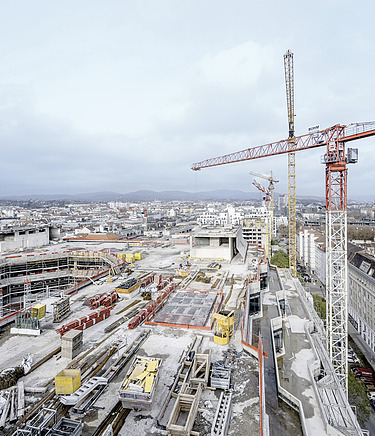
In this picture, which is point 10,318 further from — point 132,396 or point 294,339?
point 294,339

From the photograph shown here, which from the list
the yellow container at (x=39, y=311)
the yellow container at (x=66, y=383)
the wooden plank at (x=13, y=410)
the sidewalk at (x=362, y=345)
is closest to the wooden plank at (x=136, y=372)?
the yellow container at (x=66, y=383)

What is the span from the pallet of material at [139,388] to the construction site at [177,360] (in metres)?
0.04

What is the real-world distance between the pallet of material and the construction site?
40 millimetres

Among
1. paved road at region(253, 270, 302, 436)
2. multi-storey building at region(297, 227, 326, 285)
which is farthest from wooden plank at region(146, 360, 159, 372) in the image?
multi-storey building at region(297, 227, 326, 285)

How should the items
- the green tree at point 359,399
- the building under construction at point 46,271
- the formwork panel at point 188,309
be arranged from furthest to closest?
the building under construction at point 46,271 < the green tree at point 359,399 < the formwork panel at point 188,309

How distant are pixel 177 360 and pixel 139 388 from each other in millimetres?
3621

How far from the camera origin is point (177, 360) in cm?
1342

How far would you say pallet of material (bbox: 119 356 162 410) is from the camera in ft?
32.6

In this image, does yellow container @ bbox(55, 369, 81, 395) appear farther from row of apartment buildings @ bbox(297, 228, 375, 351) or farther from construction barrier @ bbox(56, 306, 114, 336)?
row of apartment buildings @ bbox(297, 228, 375, 351)

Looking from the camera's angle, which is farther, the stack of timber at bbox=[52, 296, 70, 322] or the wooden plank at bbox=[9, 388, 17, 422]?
the stack of timber at bbox=[52, 296, 70, 322]

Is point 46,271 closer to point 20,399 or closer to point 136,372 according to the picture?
point 20,399

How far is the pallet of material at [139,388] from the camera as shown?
32.6 ft

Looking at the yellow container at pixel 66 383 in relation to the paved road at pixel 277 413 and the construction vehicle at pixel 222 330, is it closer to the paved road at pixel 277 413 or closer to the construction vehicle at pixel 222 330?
the construction vehicle at pixel 222 330

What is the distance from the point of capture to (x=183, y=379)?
11.9 metres
